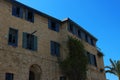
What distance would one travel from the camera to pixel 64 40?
92.3 ft

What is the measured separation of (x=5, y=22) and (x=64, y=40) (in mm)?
8768

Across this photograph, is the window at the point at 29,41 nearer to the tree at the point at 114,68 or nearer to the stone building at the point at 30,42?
the stone building at the point at 30,42

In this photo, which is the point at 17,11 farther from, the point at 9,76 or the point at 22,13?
the point at 9,76

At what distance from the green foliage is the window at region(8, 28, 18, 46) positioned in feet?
22.2

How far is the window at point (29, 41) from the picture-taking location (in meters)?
23.8

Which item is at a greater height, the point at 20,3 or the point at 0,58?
the point at 20,3

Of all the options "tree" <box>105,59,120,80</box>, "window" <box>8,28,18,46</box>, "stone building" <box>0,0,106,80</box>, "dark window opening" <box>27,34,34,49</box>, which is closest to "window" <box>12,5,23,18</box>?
"stone building" <box>0,0,106,80</box>

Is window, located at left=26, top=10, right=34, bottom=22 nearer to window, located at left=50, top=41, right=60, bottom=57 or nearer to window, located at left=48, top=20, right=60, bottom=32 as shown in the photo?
window, located at left=48, top=20, right=60, bottom=32

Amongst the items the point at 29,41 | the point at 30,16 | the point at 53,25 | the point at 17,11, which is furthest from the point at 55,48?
the point at 17,11

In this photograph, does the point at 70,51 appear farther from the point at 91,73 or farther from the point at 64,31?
the point at 91,73

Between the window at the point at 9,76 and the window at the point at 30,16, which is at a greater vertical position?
the window at the point at 30,16

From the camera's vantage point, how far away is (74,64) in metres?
25.8

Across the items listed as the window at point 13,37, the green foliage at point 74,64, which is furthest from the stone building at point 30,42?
the green foliage at point 74,64

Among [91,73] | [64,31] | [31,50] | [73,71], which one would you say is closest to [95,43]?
[91,73]
